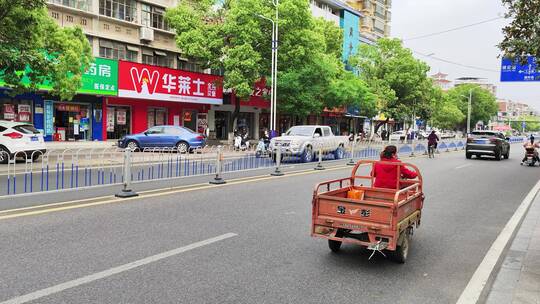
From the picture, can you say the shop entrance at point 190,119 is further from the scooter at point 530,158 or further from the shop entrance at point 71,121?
the scooter at point 530,158

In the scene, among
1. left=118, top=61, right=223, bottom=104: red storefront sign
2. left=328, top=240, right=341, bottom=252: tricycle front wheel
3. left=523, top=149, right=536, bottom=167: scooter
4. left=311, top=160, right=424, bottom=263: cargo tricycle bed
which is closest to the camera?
left=311, top=160, right=424, bottom=263: cargo tricycle bed

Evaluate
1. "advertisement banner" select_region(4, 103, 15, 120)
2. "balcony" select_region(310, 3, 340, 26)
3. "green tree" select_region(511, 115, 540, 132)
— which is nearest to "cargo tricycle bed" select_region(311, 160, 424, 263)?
"advertisement banner" select_region(4, 103, 15, 120)

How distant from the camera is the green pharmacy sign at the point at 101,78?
25.3 meters

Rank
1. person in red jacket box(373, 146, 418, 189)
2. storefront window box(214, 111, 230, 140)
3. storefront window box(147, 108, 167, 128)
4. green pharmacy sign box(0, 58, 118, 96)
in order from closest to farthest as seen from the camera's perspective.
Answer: person in red jacket box(373, 146, 418, 189) < green pharmacy sign box(0, 58, 118, 96) < storefront window box(147, 108, 167, 128) < storefront window box(214, 111, 230, 140)

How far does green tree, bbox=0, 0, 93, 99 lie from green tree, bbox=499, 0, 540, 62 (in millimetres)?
14966

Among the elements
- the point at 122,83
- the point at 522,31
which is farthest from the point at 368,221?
the point at 122,83

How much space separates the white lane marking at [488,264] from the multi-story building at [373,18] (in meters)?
61.2

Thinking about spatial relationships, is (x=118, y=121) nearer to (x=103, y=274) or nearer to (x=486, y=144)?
(x=486, y=144)

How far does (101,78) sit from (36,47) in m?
9.91

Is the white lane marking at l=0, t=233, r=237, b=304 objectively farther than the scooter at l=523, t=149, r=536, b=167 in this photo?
No

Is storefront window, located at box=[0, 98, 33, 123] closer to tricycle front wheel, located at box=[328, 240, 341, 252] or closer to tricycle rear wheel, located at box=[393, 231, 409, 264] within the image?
tricycle front wheel, located at box=[328, 240, 341, 252]

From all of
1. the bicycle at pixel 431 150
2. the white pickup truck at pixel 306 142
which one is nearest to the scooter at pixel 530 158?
the bicycle at pixel 431 150

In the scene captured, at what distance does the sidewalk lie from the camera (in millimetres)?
4566

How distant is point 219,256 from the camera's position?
578cm
